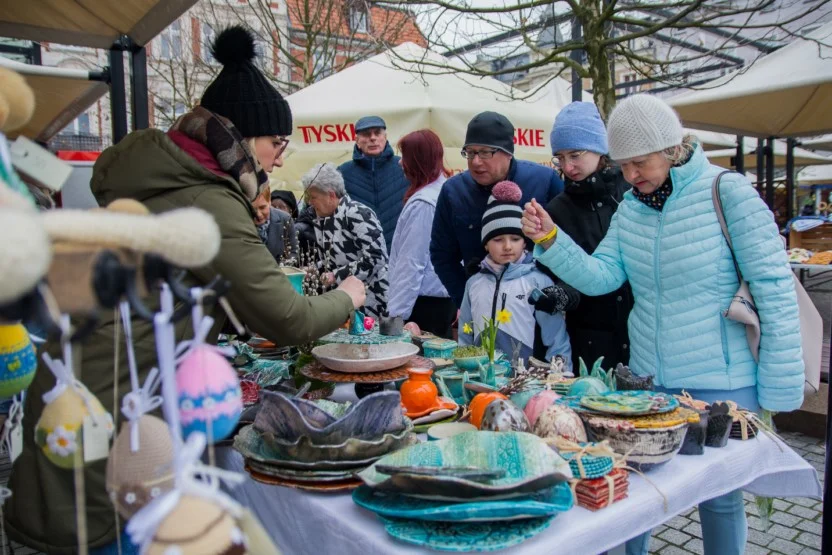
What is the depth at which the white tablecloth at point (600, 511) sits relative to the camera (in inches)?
48.4

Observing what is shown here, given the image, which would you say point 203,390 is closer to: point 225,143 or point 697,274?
point 225,143

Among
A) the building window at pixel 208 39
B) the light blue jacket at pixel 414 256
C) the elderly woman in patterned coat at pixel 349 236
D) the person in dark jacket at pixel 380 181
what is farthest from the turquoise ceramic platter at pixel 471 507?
the person in dark jacket at pixel 380 181

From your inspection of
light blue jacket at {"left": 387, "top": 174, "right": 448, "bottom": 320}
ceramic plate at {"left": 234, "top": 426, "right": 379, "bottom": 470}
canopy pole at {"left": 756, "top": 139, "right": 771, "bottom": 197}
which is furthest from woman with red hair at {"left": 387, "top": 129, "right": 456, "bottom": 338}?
canopy pole at {"left": 756, "top": 139, "right": 771, "bottom": 197}

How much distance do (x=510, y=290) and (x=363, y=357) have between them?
3.44 ft

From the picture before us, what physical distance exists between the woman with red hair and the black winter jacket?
3.00 ft

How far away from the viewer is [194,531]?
0.67 meters

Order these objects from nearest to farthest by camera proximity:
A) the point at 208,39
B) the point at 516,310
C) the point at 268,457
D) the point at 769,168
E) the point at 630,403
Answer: the point at 268,457 < the point at 630,403 < the point at 208,39 < the point at 516,310 < the point at 769,168

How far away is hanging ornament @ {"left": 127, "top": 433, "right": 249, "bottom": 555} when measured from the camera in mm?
664

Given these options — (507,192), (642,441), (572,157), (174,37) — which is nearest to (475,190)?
(507,192)

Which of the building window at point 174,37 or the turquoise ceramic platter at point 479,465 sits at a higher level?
the building window at point 174,37

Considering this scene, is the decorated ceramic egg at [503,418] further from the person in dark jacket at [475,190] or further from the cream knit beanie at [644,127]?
the person in dark jacket at [475,190]

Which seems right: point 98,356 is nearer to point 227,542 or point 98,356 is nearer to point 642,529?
point 227,542

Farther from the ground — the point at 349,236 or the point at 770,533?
the point at 349,236

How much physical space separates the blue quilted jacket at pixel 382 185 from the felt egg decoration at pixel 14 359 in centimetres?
357
